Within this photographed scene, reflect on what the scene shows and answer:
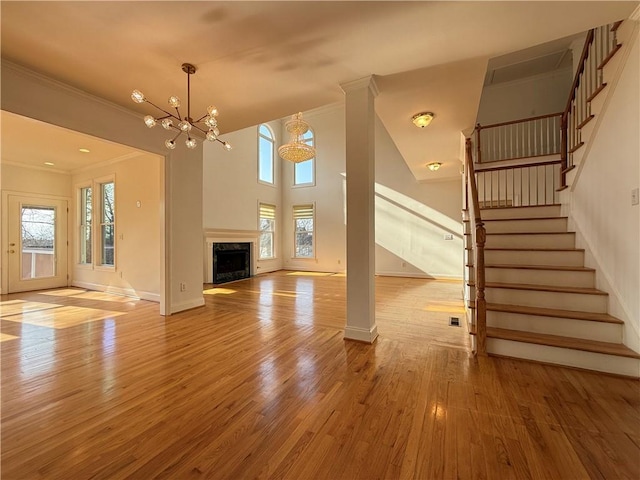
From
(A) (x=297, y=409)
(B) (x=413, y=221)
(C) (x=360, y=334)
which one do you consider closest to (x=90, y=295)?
(C) (x=360, y=334)

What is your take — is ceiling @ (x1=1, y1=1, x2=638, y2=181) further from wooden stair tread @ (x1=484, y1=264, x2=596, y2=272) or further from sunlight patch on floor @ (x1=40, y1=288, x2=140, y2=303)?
sunlight patch on floor @ (x1=40, y1=288, x2=140, y2=303)

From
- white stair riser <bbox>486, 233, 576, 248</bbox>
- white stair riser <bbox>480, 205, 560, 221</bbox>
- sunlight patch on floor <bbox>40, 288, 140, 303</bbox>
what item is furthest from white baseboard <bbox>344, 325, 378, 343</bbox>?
sunlight patch on floor <bbox>40, 288, 140, 303</bbox>

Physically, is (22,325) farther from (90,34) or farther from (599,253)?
(599,253)

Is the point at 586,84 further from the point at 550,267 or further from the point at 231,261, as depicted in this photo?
the point at 231,261

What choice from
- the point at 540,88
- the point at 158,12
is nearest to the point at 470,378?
the point at 158,12

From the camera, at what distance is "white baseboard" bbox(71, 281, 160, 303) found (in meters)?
4.82

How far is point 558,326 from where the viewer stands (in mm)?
2447

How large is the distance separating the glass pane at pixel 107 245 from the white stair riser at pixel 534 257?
22.6ft

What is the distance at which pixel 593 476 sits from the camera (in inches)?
48.4

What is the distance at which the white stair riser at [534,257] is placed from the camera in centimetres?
297

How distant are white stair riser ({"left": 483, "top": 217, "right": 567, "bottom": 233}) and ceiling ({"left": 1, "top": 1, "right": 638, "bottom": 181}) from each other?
1.64 meters

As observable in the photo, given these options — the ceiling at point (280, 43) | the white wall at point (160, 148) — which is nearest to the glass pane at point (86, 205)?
the white wall at point (160, 148)

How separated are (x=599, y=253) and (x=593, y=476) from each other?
226 centimetres

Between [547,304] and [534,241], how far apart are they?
3.26 ft
